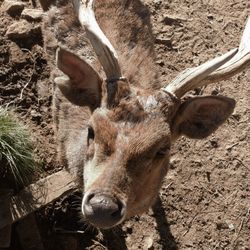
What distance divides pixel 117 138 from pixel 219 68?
42.6 inches

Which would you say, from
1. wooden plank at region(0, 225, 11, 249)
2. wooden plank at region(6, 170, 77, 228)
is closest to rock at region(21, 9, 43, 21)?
wooden plank at region(6, 170, 77, 228)

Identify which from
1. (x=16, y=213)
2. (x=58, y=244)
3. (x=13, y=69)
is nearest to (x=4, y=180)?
(x=16, y=213)

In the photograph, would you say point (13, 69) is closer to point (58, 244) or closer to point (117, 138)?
point (58, 244)

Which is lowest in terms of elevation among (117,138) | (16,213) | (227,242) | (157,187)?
(227,242)

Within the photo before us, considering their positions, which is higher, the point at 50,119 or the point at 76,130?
the point at 76,130

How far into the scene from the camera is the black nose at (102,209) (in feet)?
14.1

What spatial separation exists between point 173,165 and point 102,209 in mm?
2673

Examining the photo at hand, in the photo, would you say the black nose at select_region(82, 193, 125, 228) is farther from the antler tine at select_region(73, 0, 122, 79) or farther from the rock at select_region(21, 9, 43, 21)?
the rock at select_region(21, 9, 43, 21)

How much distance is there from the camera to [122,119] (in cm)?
466

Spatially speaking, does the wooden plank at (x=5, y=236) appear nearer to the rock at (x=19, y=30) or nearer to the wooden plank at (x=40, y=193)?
the wooden plank at (x=40, y=193)

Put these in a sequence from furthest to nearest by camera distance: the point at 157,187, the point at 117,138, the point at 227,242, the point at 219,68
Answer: the point at 227,242 → the point at 157,187 → the point at 219,68 → the point at 117,138

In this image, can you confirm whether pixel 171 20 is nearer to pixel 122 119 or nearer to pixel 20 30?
pixel 20 30

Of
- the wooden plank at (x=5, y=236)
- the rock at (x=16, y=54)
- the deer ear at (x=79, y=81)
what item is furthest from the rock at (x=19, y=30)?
the wooden plank at (x=5, y=236)

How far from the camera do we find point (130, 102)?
475 centimetres
